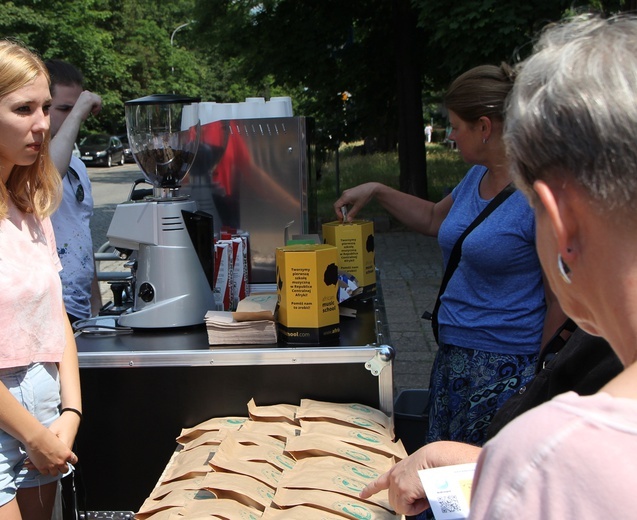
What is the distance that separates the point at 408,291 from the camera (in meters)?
7.94

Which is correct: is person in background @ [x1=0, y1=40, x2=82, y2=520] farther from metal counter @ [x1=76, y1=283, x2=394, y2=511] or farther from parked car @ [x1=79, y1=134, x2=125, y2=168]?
parked car @ [x1=79, y1=134, x2=125, y2=168]

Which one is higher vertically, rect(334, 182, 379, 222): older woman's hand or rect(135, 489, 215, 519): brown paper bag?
rect(334, 182, 379, 222): older woman's hand

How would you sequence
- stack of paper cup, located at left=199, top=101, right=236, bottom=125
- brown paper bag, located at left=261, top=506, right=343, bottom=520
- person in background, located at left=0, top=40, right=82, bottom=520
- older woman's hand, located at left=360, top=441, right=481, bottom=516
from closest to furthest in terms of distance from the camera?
older woman's hand, located at left=360, top=441, right=481, bottom=516 → brown paper bag, located at left=261, top=506, right=343, bottom=520 → person in background, located at left=0, top=40, right=82, bottom=520 → stack of paper cup, located at left=199, top=101, right=236, bottom=125

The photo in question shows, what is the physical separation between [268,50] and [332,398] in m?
9.89

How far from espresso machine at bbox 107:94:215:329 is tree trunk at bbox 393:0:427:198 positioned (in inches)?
350

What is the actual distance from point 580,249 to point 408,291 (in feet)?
23.4

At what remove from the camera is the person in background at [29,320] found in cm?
194

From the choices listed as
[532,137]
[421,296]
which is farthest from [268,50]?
[532,137]

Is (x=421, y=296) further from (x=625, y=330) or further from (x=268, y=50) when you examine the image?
(x=625, y=330)

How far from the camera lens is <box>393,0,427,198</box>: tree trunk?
11062mm

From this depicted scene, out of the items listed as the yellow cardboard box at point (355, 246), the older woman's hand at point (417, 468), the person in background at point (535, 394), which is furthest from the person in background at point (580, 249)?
the yellow cardboard box at point (355, 246)

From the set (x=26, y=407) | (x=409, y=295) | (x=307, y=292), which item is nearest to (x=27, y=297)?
(x=26, y=407)

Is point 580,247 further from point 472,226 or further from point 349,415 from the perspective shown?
point 472,226

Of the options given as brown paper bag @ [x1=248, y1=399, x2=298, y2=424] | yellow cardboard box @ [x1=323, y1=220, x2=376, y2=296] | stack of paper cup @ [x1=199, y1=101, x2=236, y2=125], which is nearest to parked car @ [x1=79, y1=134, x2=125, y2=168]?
stack of paper cup @ [x1=199, y1=101, x2=236, y2=125]
